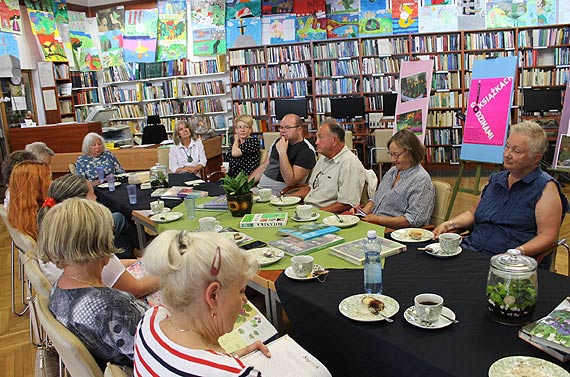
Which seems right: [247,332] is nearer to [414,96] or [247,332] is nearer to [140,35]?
[414,96]

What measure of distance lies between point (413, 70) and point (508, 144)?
3.48 m

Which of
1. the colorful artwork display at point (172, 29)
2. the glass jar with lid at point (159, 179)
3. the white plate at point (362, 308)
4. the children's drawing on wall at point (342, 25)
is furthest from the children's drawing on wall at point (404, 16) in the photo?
the white plate at point (362, 308)

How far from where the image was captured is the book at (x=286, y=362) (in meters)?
1.45

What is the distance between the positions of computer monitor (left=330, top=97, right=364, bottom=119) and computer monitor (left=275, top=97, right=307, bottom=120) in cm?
52

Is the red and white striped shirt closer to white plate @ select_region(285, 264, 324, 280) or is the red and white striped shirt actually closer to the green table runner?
white plate @ select_region(285, 264, 324, 280)

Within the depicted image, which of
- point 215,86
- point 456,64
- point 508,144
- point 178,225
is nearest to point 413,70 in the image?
point 456,64

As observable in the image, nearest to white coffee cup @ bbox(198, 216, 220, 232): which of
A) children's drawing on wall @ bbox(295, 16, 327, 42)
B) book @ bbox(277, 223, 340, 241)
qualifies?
book @ bbox(277, 223, 340, 241)

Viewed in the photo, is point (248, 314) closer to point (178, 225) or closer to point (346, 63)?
point (178, 225)

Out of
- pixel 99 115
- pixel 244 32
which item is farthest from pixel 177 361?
pixel 244 32

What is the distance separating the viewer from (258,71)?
8.59 m

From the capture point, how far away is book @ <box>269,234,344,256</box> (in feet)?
6.99

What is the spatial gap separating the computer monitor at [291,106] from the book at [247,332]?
6.61 metres

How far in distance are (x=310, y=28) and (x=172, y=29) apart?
2.81 meters

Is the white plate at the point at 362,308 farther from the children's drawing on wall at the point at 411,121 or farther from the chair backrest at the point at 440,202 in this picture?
the children's drawing on wall at the point at 411,121
